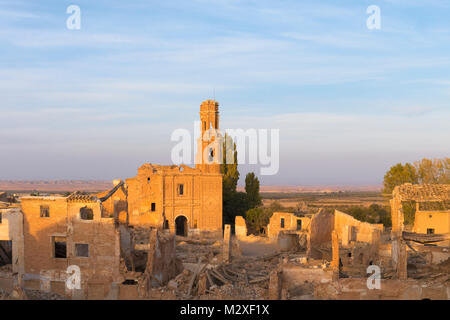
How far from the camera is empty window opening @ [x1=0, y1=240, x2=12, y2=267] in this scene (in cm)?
2392

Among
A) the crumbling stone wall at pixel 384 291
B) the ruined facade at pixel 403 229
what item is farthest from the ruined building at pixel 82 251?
the ruined facade at pixel 403 229

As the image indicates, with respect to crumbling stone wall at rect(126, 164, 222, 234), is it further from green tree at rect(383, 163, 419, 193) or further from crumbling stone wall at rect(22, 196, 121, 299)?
crumbling stone wall at rect(22, 196, 121, 299)

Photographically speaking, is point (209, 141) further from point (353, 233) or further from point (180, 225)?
point (353, 233)

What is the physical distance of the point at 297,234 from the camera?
32438 millimetres

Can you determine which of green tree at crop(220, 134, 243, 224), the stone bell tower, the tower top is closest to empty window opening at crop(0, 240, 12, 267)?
the stone bell tower

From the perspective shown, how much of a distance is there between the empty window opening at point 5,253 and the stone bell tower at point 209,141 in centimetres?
2039

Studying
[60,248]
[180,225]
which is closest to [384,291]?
[60,248]

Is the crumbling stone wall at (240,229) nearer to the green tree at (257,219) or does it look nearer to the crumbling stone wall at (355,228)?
the green tree at (257,219)

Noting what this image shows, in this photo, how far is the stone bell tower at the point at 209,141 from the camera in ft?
141

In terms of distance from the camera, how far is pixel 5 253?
79.7 ft

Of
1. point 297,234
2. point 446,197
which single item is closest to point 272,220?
point 297,234

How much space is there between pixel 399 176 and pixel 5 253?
99.9 feet

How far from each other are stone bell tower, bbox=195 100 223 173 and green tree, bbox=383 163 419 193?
47.3 ft

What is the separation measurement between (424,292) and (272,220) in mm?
20239
